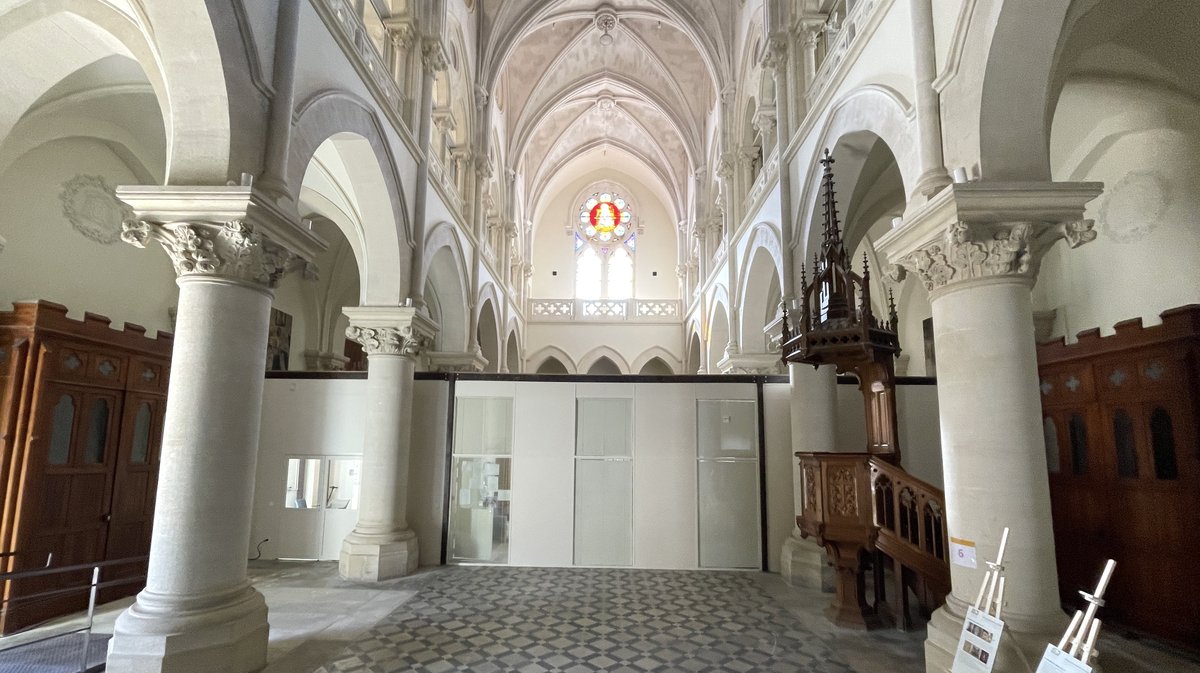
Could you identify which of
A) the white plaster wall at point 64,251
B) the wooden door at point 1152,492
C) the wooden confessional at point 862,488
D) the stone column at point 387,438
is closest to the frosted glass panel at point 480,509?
the stone column at point 387,438

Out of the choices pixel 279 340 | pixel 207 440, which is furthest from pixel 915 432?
pixel 279 340

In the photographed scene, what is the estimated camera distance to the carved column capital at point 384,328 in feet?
25.1

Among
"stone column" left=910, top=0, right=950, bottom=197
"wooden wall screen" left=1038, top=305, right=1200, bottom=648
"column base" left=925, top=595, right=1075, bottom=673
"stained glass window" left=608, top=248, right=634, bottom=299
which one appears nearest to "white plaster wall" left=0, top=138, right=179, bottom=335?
"stone column" left=910, top=0, right=950, bottom=197

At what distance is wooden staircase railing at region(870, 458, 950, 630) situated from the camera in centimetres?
480

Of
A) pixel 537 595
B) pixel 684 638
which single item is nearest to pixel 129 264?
pixel 537 595

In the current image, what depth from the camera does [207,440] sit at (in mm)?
4086

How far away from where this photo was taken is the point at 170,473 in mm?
4008

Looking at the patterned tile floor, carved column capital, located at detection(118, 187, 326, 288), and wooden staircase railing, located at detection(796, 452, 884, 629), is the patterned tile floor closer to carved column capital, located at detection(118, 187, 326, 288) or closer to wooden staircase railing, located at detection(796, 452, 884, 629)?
wooden staircase railing, located at detection(796, 452, 884, 629)

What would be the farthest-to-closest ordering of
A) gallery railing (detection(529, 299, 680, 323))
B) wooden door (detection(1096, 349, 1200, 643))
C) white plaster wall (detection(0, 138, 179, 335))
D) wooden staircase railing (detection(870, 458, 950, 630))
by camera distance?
1. gallery railing (detection(529, 299, 680, 323))
2. white plaster wall (detection(0, 138, 179, 335))
3. wooden door (detection(1096, 349, 1200, 643))
4. wooden staircase railing (detection(870, 458, 950, 630))

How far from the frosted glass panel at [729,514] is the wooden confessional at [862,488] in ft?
6.12

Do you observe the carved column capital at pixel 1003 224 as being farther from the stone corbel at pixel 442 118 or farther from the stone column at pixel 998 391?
the stone corbel at pixel 442 118

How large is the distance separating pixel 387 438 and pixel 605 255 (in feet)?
54.7

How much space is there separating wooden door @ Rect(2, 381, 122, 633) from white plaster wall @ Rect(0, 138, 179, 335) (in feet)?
6.14

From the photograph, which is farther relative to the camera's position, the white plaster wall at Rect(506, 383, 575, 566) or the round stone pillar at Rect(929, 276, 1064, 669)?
the white plaster wall at Rect(506, 383, 575, 566)
